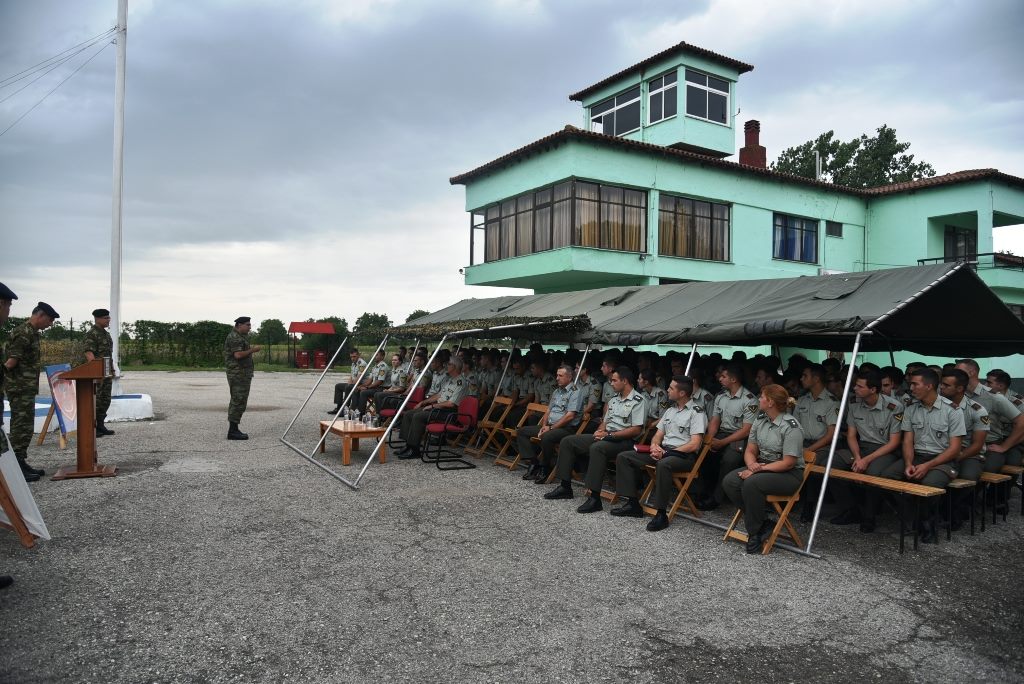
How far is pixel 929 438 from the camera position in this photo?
6.34 m

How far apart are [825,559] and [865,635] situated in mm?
1521

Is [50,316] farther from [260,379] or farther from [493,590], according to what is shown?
[260,379]

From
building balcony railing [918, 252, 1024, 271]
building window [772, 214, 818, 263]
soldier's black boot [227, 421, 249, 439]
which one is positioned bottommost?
soldier's black boot [227, 421, 249, 439]

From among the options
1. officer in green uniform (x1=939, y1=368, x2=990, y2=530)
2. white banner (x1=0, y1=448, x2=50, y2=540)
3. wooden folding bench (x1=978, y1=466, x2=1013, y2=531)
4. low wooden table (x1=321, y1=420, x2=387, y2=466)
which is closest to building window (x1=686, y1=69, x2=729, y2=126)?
low wooden table (x1=321, y1=420, x2=387, y2=466)

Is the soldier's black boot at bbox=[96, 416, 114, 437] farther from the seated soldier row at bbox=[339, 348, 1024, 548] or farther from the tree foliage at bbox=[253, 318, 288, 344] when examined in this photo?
the tree foliage at bbox=[253, 318, 288, 344]

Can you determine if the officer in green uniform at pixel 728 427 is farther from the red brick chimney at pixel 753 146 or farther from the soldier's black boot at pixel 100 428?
the red brick chimney at pixel 753 146

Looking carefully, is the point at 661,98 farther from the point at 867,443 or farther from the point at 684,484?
the point at 684,484

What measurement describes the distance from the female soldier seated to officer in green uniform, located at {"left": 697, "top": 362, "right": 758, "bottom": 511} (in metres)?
0.56

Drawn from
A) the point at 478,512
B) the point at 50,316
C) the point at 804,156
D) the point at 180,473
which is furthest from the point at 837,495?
the point at 804,156

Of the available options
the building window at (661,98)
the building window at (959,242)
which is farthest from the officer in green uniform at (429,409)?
the building window at (959,242)

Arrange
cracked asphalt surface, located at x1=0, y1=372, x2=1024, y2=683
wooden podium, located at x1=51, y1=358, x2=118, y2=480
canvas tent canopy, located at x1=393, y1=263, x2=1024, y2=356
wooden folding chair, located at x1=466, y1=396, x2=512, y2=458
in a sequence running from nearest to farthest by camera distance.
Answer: cracked asphalt surface, located at x1=0, y1=372, x2=1024, y2=683 → canvas tent canopy, located at x1=393, y1=263, x2=1024, y2=356 → wooden podium, located at x1=51, y1=358, x2=118, y2=480 → wooden folding chair, located at x1=466, y1=396, x2=512, y2=458

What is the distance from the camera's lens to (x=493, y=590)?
478 centimetres

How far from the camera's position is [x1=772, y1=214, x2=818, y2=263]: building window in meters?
23.8

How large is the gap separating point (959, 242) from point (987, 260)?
312cm
